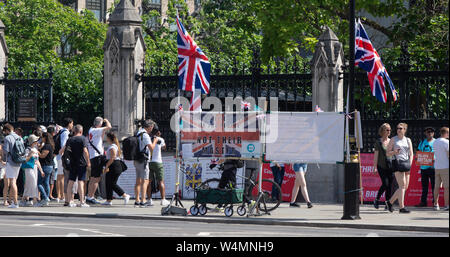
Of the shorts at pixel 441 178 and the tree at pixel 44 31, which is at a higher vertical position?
the tree at pixel 44 31

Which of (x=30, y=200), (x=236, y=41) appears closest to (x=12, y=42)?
(x=236, y=41)

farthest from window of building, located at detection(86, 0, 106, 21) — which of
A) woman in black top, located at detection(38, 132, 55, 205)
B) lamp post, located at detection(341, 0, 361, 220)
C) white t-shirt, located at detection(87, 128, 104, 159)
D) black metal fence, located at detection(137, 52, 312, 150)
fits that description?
lamp post, located at detection(341, 0, 361, 220)

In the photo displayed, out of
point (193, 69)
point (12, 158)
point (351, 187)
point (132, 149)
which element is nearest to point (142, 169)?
point (132, 149)

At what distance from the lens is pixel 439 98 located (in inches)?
794

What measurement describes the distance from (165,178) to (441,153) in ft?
22.0

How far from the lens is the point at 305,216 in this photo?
16.5 m

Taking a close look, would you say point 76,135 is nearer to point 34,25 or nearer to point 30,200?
point 30,200

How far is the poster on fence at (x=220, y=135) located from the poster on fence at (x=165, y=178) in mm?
4245

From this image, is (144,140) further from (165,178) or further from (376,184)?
(376,184)

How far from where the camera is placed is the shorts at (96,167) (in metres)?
19.2

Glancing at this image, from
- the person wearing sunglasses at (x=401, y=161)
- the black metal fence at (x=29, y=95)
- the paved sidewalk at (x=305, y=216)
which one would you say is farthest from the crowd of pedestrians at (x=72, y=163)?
the person wearing sunglasses at (x=401, y=161)

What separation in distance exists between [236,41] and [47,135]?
28.5m

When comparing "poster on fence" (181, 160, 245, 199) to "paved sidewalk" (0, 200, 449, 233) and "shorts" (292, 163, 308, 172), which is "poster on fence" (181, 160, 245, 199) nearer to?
"paved sidewalk" (0, 200, 449, 233)

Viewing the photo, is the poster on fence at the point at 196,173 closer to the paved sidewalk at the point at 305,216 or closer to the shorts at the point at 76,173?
the paved sidewalk at the point at 305,216
